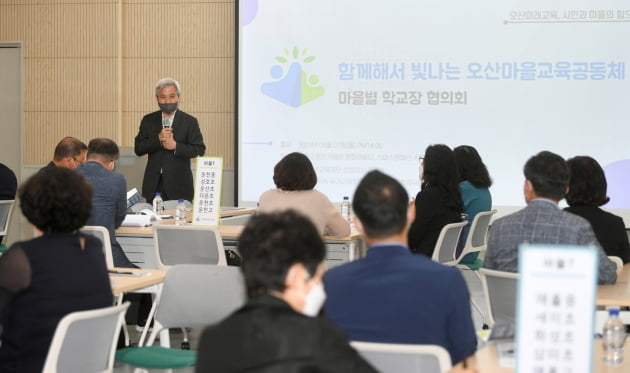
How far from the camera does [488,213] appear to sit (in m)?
6.30

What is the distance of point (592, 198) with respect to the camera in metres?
4.19

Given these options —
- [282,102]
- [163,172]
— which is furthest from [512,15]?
[163,172]

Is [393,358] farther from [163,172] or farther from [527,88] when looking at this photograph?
[527,88]

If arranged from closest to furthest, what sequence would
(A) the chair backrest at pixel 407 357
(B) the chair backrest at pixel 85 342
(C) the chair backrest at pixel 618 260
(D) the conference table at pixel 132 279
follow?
(A) the chair backrest at pixel 407 357
(B) the chair backrest at pixel 85 342
(D) the conference table at pixel 132 279
(C) the chair backrest at pixel 618 260

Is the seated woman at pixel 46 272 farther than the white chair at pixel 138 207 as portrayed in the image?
No

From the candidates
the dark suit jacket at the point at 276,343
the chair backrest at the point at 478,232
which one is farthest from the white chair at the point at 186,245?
the dark suit jacket at the point at 276,343

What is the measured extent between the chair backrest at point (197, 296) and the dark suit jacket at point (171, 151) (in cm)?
353

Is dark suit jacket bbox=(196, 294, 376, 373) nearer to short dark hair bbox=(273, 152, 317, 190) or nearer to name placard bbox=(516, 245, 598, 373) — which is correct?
name placard bbox=(516, 245, 598, 373)

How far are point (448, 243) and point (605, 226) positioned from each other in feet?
5.55

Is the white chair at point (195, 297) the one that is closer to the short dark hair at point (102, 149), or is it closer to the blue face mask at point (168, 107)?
the short dark hair at point (102, 149)

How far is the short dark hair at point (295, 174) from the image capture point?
16.8ft

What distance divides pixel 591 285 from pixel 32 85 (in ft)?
27.6

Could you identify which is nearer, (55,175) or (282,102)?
(55,175)

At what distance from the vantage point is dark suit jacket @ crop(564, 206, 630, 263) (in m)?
4.18
